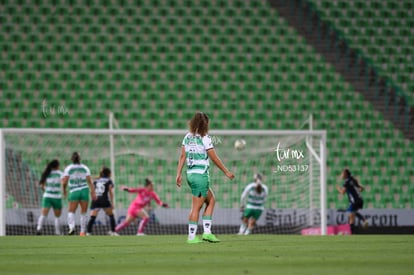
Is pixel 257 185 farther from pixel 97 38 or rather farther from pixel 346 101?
pixel 97 38

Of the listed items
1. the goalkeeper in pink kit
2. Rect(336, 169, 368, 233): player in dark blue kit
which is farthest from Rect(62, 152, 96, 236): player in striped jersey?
Rect(336, 169, 368, 233): player in dark blue kit

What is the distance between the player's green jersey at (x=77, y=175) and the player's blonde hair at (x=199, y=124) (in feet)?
24.6

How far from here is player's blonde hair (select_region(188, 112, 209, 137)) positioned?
37.7 ft

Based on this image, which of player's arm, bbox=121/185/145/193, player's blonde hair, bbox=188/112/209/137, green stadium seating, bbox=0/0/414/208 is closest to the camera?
player's blonde hair, bbox=188/112/209/137

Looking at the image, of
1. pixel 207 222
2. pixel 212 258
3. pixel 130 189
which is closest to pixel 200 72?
pixel 130 189

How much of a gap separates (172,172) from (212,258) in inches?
529

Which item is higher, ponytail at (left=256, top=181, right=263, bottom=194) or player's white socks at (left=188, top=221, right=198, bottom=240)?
ponytail at (left=256, top=181, right=263, bottom=194)

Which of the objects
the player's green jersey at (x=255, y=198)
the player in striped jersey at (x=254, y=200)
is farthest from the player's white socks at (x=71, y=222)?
the player's green jersey at (x=255, y=198)

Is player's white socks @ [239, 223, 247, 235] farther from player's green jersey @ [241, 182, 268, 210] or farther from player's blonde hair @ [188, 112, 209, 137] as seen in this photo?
player's blonde hair @ [188, 112, 209, 137]

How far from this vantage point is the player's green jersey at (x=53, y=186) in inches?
783

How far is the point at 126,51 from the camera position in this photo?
81.1 ft

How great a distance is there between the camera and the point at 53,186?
65.7ft

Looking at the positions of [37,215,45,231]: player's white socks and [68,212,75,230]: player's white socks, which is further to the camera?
[37,215,45,231]: player's white socks

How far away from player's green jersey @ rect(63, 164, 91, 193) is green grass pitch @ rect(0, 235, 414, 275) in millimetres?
6832
